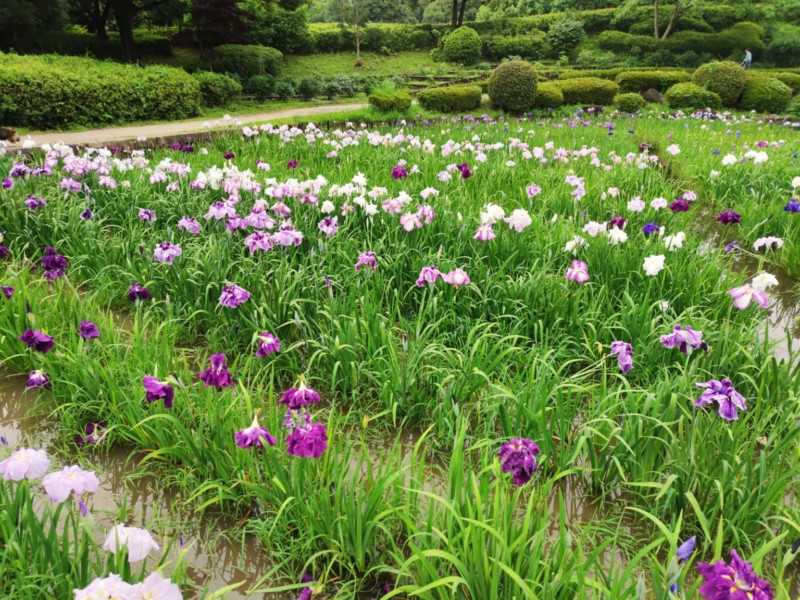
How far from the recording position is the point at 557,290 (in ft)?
10.3

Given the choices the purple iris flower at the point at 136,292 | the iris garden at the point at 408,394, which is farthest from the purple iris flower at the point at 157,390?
the purple iris flower at the point at 136,292

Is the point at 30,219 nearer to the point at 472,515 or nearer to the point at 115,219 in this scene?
the point at 115,219

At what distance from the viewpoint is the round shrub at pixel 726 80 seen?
18094 mm

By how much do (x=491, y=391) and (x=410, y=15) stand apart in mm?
57134

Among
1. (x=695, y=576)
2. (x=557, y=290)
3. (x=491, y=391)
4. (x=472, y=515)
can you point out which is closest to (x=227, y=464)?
(x=472, y=515)

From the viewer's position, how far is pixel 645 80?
2058 centimetres

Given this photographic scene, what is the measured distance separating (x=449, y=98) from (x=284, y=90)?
698 cm

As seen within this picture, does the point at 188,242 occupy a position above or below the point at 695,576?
above

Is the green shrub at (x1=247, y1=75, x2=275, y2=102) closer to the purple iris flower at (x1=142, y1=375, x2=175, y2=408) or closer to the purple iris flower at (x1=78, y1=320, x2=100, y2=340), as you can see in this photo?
the purple iris flower at (x1=78, y1=320, x2=100, y2=340)

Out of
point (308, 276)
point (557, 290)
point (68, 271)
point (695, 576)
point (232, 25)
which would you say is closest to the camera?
point (695, 576)

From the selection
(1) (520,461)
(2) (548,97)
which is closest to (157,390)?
(1) (520,461)

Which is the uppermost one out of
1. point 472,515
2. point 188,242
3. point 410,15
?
point 410,15

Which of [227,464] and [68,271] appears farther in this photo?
[68,271]

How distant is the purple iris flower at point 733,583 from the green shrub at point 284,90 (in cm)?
2044
